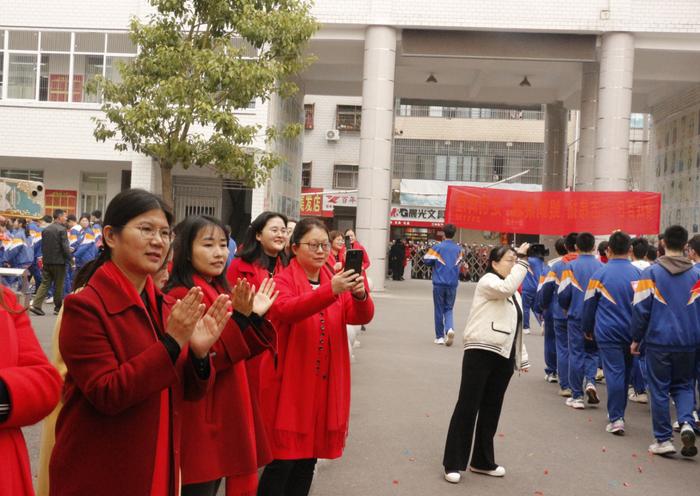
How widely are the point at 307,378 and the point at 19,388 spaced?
2.21 metres

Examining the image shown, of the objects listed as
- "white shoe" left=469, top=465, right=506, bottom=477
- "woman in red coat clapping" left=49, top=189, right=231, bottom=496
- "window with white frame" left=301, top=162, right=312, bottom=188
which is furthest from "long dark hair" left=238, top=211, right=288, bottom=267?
"window with white frame" left=301, top=162, right=312, bottom=188

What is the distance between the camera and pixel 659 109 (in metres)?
30.0

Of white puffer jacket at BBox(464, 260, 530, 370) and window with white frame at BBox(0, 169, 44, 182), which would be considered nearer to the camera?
white puffer jacket at BBox(464, 260, 530, 370)

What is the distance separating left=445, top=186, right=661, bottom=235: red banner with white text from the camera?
20.3 metres

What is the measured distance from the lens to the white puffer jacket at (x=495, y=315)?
5.85m

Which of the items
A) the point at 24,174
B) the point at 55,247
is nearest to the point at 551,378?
the point at 55,247

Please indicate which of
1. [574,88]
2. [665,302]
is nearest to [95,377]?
[665,302]

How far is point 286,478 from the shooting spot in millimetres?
4258

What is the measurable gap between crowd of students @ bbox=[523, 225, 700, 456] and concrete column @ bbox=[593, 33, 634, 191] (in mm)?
12693

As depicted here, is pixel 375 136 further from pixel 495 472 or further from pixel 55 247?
pixel 495 472

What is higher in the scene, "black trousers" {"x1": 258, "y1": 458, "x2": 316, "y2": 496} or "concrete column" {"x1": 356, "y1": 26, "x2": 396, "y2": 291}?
"concrete column" {"x1": 356, "y1": 26, "x2": 396, "y2": 291}

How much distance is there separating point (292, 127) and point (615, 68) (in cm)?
1078

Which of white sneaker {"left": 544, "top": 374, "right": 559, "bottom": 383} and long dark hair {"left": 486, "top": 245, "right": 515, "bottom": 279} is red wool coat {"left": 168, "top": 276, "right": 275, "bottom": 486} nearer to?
long dark hair {"left": 486, "top": 245, "right": 515, "bottom": 279}

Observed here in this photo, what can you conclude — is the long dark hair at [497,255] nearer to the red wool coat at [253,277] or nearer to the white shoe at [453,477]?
the white shoe at [453,477]
